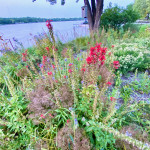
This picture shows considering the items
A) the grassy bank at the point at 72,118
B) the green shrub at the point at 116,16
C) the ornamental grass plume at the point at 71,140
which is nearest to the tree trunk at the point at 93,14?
the green shrub at the point at 116,16

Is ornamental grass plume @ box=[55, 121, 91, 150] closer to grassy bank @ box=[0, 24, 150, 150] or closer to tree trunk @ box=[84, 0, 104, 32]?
grassy bank @ box=[0, 24, 150, 150]

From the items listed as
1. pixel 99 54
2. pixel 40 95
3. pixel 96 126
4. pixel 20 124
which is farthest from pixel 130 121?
pixel 20 124

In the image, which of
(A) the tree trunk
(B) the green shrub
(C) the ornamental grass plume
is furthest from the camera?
(B) the green shrub

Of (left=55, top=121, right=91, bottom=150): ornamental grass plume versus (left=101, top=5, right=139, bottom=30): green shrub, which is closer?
(left=55, top=121, right=91, bottom=150): ornamental grass plume

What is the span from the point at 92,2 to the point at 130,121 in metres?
7.23

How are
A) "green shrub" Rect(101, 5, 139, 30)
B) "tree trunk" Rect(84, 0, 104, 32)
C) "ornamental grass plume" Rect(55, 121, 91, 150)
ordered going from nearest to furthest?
"ornamental grass plume" Rect(55, 121, 91, 150) < "tree trunk" Rect(84, 0, 104, 32) < "green shrub" Rect(101, 5, 139, 30)

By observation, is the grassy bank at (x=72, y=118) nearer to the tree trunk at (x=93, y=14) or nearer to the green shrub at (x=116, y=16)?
the tree trunk at (x=93, y=14)

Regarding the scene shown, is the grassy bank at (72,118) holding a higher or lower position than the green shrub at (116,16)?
lower

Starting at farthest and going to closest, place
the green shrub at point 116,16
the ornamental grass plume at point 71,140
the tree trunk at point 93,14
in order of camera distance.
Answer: the green shrub at point 116,16 < the tree trunk at point 93,14 < the ornamental grass plume at point 71,140

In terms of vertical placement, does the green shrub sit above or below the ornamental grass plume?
above

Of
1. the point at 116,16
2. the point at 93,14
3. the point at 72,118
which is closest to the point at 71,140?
the point at 72,118

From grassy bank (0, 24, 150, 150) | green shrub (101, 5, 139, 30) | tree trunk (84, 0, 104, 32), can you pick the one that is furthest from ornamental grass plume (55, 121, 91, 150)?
green shrub (101, 5, 139, 30)

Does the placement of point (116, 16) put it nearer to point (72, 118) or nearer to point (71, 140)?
point (72, 118)

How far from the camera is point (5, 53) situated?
109 inches
